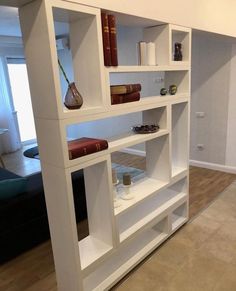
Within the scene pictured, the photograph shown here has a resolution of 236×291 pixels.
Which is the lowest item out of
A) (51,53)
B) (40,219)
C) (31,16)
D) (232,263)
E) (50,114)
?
(232,263)

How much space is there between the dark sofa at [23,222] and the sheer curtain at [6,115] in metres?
3.67

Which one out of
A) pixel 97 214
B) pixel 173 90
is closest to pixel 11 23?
pixel 173 90

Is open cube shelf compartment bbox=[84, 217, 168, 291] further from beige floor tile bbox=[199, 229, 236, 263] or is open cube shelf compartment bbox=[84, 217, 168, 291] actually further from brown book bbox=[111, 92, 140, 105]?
brown book bbox=[111, 92, 140, 105]

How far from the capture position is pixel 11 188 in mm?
2314

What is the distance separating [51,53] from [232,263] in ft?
7.22

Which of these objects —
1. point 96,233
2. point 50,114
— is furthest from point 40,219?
point 50,114

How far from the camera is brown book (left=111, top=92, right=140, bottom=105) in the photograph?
1843 millimetres

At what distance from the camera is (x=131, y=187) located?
7.80 feet

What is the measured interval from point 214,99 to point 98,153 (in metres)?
2.88

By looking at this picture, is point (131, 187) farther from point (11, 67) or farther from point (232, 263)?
point (11, 67)

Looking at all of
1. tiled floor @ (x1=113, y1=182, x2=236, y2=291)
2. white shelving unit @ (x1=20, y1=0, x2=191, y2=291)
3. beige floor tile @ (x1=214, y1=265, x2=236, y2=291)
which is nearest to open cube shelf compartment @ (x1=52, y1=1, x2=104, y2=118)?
→ white shelving unit @ (x1=20, y1=0, x2=191, y2=291)

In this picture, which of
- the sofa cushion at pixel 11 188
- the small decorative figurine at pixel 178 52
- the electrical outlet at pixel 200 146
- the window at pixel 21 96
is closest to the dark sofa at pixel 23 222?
the sofa cushion at pixel 11 188

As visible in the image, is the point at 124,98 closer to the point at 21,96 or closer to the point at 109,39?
the point at 109,39

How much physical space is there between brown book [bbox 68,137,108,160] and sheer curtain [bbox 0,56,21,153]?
4639 millimetres
